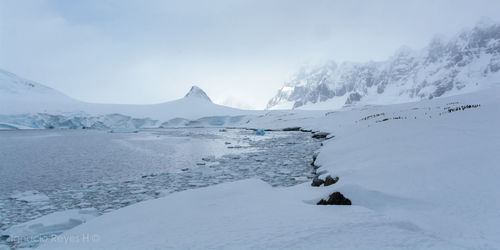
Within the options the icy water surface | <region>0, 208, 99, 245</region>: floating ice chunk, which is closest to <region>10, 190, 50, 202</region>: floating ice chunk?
the icy water surface

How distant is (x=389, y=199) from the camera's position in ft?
11.0

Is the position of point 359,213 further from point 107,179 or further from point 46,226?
point 107,179

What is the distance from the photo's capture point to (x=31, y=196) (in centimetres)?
621

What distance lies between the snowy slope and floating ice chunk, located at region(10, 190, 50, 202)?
58.5 metres

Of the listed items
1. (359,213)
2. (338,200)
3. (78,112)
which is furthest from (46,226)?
(78,112)

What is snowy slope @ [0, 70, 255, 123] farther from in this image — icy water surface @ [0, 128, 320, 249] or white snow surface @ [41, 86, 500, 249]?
white snow surface @ [41, 86, 500, 249]

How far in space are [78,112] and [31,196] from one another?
60020 mm

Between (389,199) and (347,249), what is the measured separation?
191 cm

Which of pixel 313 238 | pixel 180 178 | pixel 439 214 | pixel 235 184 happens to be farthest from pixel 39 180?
pixel 439 214

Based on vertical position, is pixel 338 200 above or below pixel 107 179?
above

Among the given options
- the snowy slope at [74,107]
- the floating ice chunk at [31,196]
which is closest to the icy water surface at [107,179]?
the floating ice chunk at [31,196]

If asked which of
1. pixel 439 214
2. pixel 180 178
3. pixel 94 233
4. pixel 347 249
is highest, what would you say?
pixel 347 249

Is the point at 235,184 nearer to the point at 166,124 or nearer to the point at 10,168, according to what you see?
the point at 10,168

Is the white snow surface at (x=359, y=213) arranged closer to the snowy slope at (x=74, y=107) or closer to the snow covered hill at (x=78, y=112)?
the snow covered hill at (x=78, y=112)
